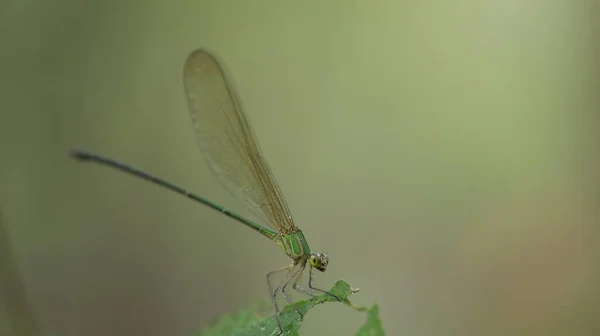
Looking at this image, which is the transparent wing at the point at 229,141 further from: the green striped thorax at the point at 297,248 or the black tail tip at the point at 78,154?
the black tail tip at the point at 78,154

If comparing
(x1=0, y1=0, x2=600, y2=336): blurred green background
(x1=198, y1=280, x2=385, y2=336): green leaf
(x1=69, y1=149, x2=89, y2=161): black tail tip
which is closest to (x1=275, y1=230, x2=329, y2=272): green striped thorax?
(x1=198, y1=280, x2=385, y2=336): green leaf

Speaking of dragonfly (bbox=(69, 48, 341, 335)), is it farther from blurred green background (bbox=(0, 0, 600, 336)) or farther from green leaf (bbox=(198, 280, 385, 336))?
blurred green background (bbox=(0, 0, 600, 336))

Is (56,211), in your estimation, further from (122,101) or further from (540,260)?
(540,260)

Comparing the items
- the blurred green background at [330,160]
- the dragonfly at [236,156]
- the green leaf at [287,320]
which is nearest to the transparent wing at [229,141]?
the dragonfly at [236,156]

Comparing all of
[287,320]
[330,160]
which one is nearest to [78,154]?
[287,320]

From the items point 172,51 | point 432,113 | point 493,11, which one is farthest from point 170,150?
point 493,11

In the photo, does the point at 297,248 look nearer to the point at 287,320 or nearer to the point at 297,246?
the point at 297,246

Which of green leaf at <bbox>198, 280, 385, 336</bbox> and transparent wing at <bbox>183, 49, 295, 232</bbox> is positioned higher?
transparent wing at <bbox>183, 49, 295, 232</bbox>
